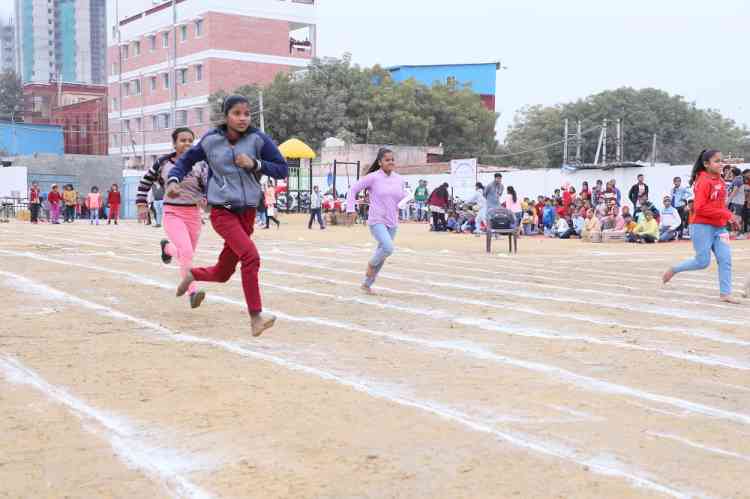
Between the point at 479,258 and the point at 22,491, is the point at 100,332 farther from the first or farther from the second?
the point at 479,258

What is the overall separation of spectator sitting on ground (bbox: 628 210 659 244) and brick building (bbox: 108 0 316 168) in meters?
43.2

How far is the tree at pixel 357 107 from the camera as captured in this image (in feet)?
181

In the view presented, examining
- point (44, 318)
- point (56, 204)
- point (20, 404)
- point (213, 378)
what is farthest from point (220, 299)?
point (56, 204)

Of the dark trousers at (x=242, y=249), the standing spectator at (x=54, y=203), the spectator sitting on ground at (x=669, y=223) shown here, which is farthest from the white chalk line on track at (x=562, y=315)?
the standing spectator at (x=54, y=203)

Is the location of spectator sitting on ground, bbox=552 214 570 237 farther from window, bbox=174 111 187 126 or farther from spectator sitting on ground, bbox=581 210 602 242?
window, bbox=174 111 187 126

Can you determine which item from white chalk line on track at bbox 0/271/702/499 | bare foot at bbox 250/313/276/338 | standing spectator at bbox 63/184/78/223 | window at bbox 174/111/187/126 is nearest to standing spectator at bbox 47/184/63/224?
standing spectator at bbox 63/184/78/223

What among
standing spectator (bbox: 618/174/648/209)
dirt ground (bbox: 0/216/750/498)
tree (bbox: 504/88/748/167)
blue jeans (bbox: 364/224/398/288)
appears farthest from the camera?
tree (bbox: 504/88/748/167)

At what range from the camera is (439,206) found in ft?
96.0

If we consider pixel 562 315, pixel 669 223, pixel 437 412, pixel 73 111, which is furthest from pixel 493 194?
pixel 73 111

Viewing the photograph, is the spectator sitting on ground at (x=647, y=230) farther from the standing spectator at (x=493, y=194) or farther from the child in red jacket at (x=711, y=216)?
the child in red jacket at (x=711, y=216)

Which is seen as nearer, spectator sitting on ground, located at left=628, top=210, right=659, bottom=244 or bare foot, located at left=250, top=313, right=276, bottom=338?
bare foot, located at left=250, top=313, right=276, bottom=338

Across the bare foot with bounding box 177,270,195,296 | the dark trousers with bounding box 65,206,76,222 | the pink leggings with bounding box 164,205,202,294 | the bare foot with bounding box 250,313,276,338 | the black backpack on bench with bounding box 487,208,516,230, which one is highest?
the pink leggings with bounding box 164,205,202,294

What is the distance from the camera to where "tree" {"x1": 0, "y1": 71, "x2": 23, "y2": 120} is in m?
98.5

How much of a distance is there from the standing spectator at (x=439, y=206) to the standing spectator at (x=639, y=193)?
583 cm
